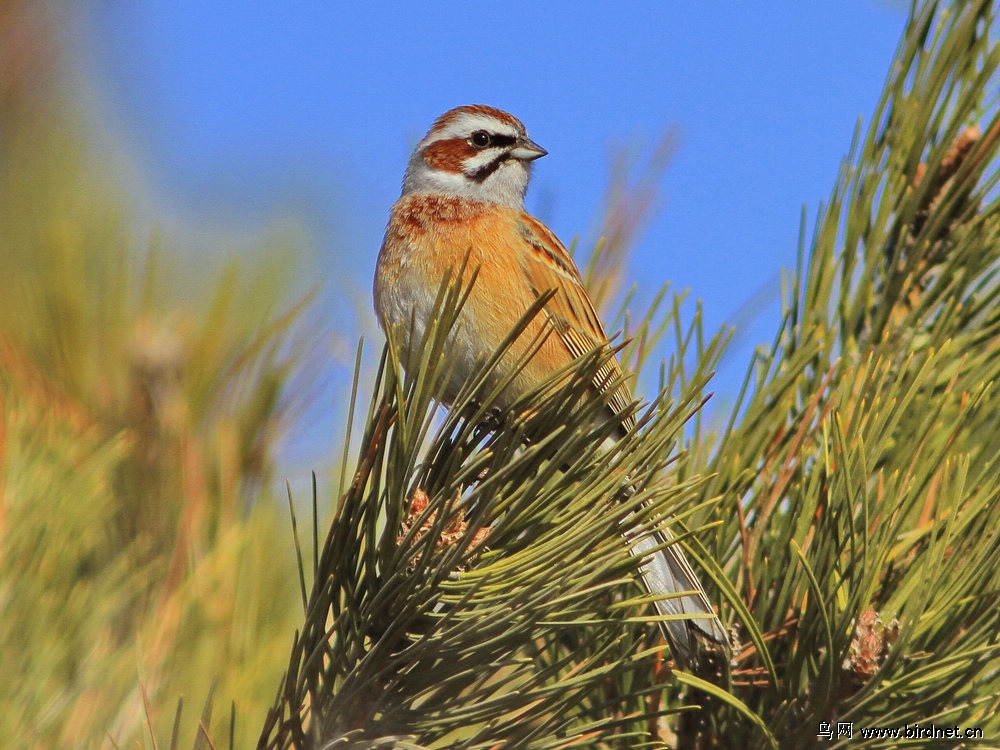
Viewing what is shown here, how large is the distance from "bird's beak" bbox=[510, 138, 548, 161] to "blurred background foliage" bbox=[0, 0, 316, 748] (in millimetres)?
1738

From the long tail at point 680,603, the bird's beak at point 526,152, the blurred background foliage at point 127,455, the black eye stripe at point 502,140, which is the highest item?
the black eye stripe at point 502,140

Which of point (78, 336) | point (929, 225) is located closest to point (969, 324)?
point (929, 225)

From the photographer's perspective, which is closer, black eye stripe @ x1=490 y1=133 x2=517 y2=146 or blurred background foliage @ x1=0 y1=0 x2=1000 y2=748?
blurred background foliage @ x1=0 y1=0 x2=1000 y2=748

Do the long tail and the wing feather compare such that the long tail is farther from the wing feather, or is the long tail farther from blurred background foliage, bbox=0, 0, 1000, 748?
the wing feather

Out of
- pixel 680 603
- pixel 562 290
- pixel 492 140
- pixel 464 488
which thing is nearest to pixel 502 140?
pixel 492 140

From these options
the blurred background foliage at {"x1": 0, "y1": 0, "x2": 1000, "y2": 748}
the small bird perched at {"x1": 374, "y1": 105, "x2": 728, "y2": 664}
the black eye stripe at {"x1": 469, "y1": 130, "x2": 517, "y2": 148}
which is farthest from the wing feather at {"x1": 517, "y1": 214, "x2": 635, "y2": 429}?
the black eye stripe at {"x1": 469, "y1": 130, "x2": 517, "y2": 148}

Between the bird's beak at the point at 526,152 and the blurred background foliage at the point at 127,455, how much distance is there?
174cm

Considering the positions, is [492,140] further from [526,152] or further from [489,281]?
[489,281]

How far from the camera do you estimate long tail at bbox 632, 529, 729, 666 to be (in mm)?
1810

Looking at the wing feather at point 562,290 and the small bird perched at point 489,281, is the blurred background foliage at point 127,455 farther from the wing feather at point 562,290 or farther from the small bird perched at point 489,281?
the wing feather at point 562,290

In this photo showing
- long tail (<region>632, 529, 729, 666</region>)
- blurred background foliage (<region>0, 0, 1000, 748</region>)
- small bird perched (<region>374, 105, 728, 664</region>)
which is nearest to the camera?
blurred background foliage (<region>0, 0, 1000, 748</region>)

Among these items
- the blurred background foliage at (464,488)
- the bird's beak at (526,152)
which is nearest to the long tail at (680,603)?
the blurred background foliage at (464,488)

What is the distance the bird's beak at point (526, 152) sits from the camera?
4.01m

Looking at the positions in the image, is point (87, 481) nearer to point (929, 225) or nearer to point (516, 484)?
point (516, 484)
